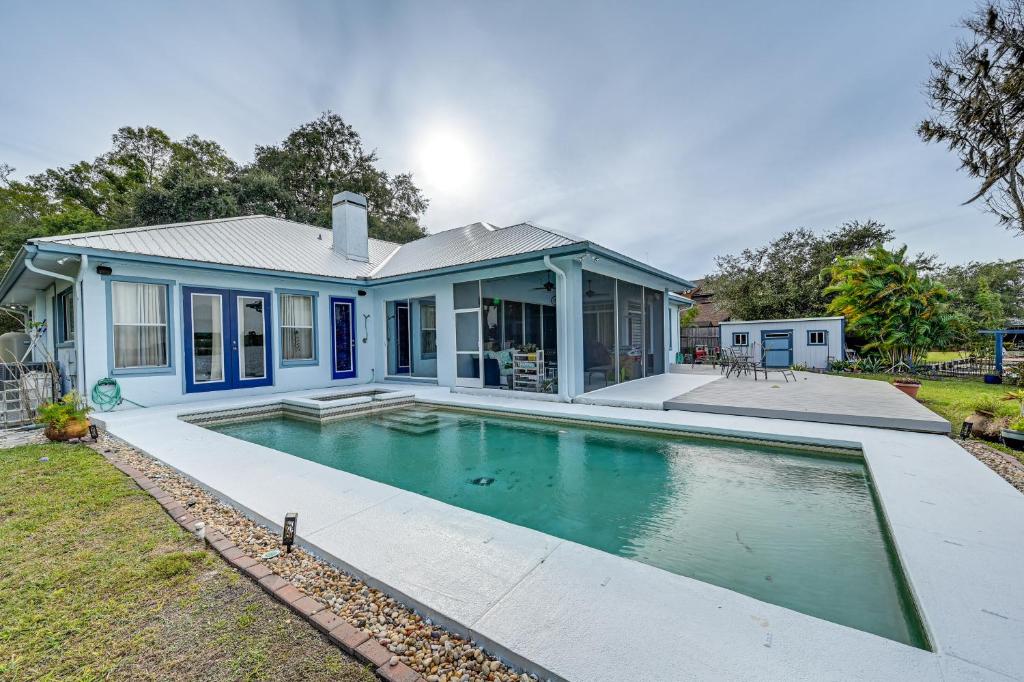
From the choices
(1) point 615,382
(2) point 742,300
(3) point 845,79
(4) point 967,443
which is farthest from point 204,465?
(2) point 742,300

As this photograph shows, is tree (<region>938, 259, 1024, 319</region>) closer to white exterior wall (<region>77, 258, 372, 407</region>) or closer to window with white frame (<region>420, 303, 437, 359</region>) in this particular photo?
window with white frame (<region>420, 303, 437, 359</region>)

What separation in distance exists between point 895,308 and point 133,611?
57.5ft

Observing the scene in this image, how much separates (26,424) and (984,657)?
1036 cm

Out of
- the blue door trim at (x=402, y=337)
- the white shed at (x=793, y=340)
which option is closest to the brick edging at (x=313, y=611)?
the blue door trim at (x=402, y=337)

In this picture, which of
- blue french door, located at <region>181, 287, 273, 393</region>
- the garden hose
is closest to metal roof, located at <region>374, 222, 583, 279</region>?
blue french door, located at <region>181, 287, 273, 393</region>

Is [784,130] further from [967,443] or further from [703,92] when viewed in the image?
[967,443]

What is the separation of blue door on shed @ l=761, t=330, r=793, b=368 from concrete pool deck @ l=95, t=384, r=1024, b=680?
40.0 feet

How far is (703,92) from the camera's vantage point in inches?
358

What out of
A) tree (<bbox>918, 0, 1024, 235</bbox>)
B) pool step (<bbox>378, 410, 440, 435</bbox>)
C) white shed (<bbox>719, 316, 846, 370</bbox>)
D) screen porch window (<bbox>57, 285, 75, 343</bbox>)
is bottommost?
pool step (<bbox>378, 410, 440, 435</bbox>)

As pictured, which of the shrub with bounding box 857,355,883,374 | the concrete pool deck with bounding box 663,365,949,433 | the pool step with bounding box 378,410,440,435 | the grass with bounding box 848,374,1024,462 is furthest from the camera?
the shrub with bounding box 857,355,883,374

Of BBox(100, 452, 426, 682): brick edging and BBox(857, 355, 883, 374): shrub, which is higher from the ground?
BBox(857, 355, 883, 374): shrub

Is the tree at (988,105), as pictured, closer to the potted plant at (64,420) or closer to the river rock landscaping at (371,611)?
the river rock landscaping at (371,611)

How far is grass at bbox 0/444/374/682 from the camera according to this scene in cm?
170

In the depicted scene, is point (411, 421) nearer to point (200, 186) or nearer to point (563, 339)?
point (563, 339)
